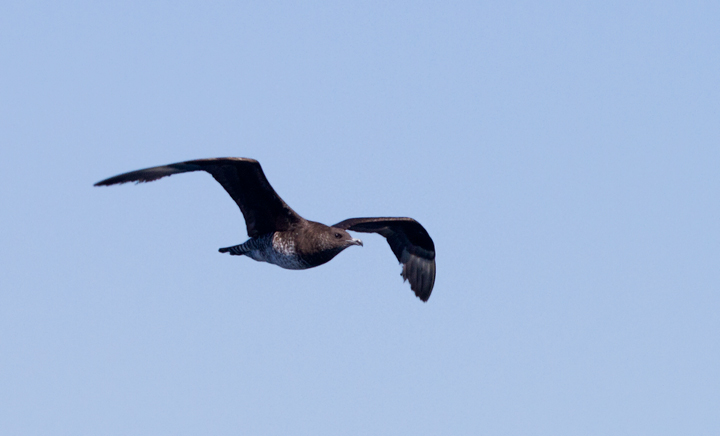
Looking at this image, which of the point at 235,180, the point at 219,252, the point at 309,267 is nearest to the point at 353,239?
the point at 309,267

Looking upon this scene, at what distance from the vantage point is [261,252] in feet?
45.0

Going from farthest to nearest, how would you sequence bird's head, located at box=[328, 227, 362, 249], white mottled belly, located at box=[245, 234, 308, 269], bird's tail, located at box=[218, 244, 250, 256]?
bird's tail, located at box=[218, 244, 250, 256] < white mottled belly, located at box=[245, 234, 308, 269] < bird's head, located at box=[328, 227, 362, 249]

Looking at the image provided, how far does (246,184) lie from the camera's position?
12789 millimetres

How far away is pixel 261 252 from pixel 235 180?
4.71 ft

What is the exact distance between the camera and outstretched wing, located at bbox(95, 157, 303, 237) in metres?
11.6

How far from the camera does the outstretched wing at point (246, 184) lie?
38.0 feet

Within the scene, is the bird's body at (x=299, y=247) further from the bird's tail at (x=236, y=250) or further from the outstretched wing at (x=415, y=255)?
the outstretched wing at (x=415, y=255)

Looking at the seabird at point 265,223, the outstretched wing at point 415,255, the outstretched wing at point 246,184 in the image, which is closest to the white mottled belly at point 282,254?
the seabird at point 265,223

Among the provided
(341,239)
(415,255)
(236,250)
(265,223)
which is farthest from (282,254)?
(415,255)

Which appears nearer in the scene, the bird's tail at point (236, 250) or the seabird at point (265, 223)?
the seabird at point (265, 223)

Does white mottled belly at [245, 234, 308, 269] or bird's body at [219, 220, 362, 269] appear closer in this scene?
bird's body at [219, 220, 362, 269]

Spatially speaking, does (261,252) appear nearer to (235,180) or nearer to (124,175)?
(235,180)

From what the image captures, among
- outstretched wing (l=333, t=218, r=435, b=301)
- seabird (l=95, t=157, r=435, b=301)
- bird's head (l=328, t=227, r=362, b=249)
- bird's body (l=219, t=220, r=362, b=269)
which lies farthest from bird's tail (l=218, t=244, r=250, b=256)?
outstretched wing (l=333, t=218, r=435, b=301)

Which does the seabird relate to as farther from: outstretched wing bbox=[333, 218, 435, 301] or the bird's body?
outstretched wing bbox=[333, 218, 435, 301]
